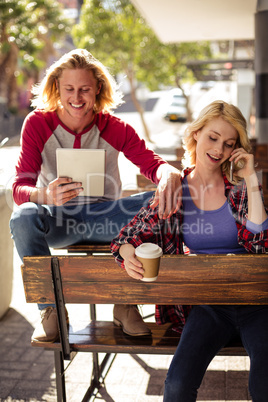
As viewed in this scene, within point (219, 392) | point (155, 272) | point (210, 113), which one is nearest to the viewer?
point (155, 272)

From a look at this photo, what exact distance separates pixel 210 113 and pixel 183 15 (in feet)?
34.3

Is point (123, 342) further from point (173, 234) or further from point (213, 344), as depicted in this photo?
point (173, 234)

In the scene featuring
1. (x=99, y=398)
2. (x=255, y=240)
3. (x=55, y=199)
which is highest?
(x=55, y=199)

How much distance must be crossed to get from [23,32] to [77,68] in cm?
1612

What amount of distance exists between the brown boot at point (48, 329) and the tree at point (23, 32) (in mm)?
12351

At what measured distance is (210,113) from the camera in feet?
8.91

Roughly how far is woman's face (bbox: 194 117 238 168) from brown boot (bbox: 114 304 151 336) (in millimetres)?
861

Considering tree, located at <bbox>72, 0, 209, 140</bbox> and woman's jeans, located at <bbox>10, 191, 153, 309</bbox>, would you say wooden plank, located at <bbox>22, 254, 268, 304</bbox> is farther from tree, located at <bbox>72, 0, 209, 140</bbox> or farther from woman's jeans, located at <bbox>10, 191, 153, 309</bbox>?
tree, located at <bbox>72, 0, 209, 140</bbox>

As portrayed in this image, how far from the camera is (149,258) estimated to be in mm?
2162

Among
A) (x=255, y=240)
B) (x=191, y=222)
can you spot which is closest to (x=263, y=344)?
(x=255, y=240)

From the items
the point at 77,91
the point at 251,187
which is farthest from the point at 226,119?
the point at 77,91

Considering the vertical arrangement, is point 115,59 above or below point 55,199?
above

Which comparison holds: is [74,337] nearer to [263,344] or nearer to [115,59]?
[263,344]

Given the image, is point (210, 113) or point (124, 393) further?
point (124, 393)
